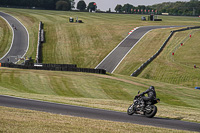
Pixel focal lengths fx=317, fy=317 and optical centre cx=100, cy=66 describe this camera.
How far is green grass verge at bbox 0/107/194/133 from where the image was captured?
12.7 m

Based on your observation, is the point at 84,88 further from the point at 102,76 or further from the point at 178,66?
the point at 178,66

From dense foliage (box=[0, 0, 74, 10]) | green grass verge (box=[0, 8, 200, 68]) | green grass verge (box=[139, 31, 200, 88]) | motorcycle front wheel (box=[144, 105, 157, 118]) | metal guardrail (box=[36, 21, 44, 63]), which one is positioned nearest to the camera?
motorcycle front wheel (box=[144, 105, 157, 118])

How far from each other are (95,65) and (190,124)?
5054 centimetres

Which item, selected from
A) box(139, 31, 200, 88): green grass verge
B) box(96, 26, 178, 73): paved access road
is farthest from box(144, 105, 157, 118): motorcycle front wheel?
box(96, 26, 178, 73): paved access road

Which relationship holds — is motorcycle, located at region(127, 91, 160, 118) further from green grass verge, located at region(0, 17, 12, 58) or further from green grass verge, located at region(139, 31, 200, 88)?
green grass verge, located at region(0, 17, 12, 58)

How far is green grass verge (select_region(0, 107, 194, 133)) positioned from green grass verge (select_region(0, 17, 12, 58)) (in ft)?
195

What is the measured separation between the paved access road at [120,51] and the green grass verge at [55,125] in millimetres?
46287

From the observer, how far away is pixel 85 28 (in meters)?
96.9

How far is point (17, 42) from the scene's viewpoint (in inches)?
3214

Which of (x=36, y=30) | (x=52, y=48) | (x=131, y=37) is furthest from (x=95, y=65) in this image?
(x=36, y=30)

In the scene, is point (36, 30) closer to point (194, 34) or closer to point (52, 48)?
point (52, 48)

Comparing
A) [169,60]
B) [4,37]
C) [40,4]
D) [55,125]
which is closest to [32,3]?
[40,4]

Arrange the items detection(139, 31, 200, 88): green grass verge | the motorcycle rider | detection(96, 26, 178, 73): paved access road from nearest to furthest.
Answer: the motorcycle rider
detection(139, 31, 200, 88): green grass verge
detection(96, 26, 178, 73): paved access road

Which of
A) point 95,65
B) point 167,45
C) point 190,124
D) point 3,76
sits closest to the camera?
point 190,124
